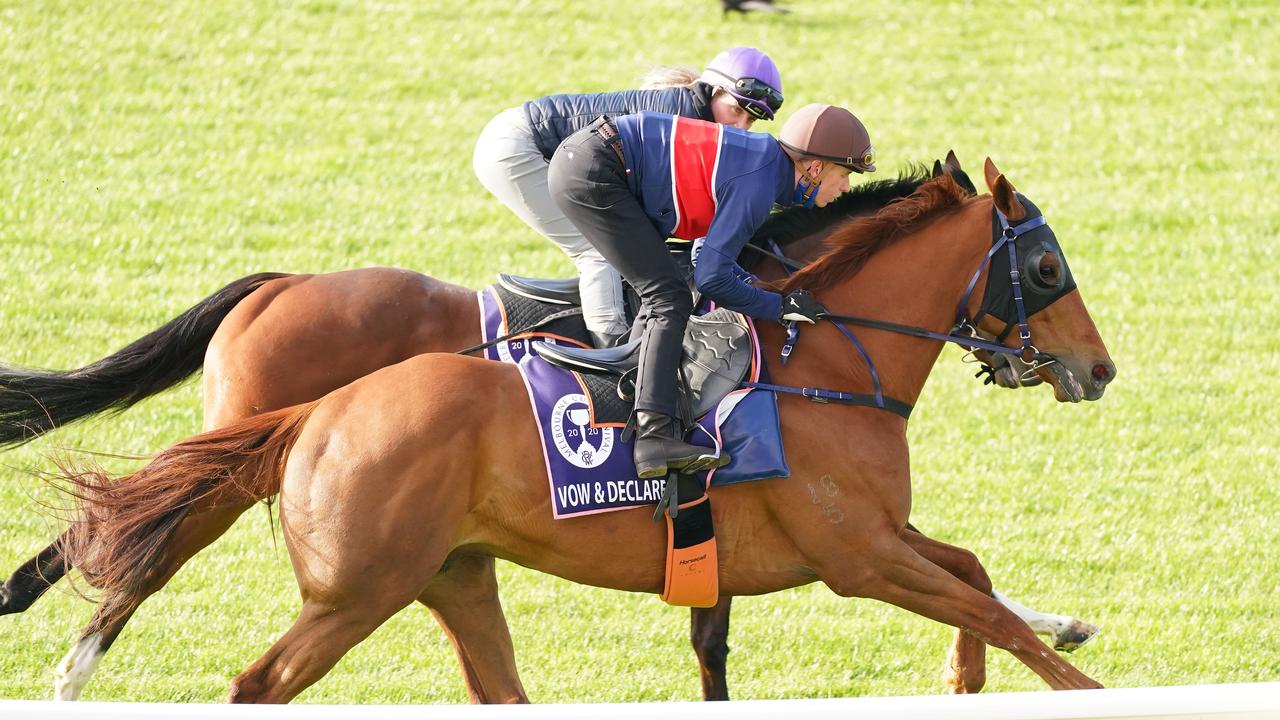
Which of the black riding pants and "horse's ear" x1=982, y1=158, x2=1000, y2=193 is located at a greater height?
"horse's ear" x1=982, y1=158, x2=1000, y2=193

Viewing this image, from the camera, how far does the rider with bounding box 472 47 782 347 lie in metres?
5.42

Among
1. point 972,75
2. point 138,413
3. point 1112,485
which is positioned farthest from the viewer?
point 972,75

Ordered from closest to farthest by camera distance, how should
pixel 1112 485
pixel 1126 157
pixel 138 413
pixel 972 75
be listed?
pixel 1112 485
pixel 138 413
pixel 1126 157
pixel 972 75

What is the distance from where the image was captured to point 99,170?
12211 mm

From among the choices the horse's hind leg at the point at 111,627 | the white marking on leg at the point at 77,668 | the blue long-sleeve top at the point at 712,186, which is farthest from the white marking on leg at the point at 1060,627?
the white marking on leg at the point at 77,668

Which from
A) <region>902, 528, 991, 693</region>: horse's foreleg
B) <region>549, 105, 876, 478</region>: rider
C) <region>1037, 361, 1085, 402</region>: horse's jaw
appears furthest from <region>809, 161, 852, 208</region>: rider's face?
<region>902, 528, 991, 693</region>: horse's foreleg

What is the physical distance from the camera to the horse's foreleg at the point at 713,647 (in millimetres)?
5645

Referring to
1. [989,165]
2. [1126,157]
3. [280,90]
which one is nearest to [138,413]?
[280,90]

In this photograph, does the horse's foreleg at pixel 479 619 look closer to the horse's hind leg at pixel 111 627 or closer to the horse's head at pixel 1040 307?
the horse's hind leg at pixel 111 627

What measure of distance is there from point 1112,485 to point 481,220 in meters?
5.57

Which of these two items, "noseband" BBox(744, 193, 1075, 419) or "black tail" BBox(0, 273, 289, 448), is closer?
"noseband" BBox(744, 193, 1075, 419)

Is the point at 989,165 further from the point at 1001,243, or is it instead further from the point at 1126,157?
the point at 1126,157

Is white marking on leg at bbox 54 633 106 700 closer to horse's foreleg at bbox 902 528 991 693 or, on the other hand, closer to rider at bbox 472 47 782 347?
rider at bbox 472 47 782 347

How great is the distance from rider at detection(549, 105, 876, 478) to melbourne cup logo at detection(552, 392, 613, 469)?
0.39ft
